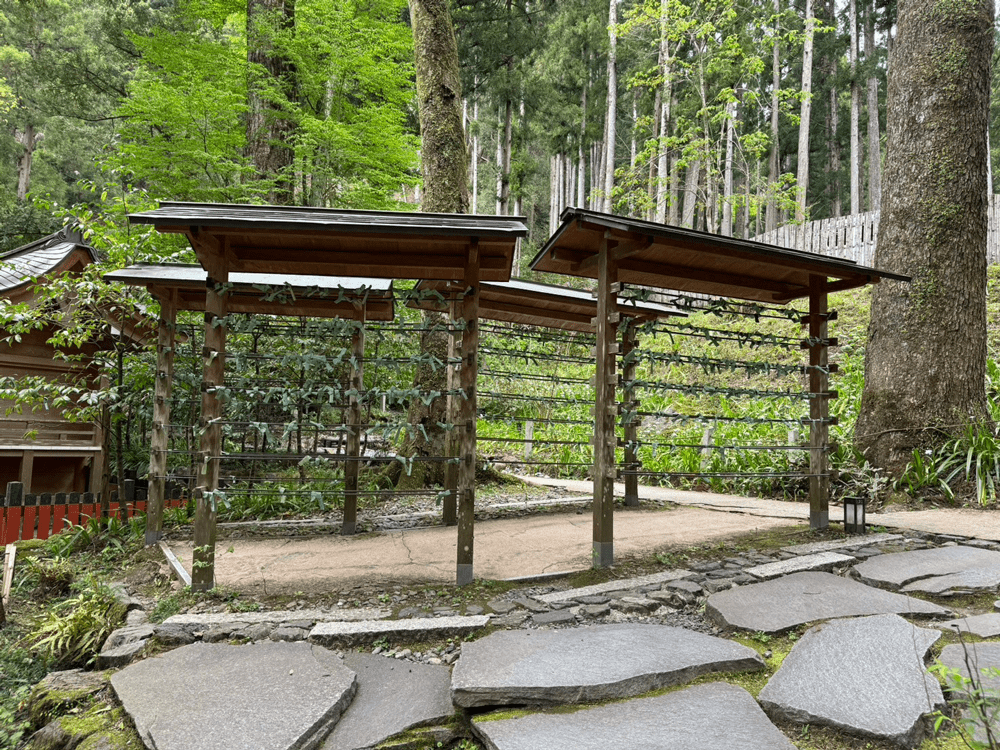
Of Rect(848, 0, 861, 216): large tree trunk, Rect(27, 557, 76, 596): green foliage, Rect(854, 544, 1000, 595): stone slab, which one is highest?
Rect(848, 0, 861, 216): large tree trunk

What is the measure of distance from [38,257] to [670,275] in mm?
10500

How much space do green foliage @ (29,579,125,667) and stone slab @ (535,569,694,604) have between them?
2617 mm

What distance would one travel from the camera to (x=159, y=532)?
579cm

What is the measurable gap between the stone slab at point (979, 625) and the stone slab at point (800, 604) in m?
0.10

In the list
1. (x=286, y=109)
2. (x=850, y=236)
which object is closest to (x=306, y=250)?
(x=286, y=109)

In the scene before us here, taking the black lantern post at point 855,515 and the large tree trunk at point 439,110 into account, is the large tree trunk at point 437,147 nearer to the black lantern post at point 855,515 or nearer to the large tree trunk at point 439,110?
the large tree trunk at point 439,110

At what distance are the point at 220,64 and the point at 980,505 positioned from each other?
11.1m

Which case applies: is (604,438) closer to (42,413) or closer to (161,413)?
(161,413)

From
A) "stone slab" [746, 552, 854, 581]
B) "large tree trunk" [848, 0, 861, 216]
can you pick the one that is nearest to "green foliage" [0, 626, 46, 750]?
"stone slab" [746, 552, 854, 581]

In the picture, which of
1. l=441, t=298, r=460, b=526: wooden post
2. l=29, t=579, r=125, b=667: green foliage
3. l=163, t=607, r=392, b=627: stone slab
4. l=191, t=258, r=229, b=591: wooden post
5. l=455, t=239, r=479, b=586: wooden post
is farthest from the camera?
l=441, t=298, r=460, b=526: wooden post

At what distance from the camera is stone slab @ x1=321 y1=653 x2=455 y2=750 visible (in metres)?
2.36

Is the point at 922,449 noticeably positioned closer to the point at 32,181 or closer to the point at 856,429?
the point at 856,429

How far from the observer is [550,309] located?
7.30m

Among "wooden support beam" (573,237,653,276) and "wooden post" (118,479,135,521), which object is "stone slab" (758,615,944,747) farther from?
"wooden post" (118,479,135,521)
